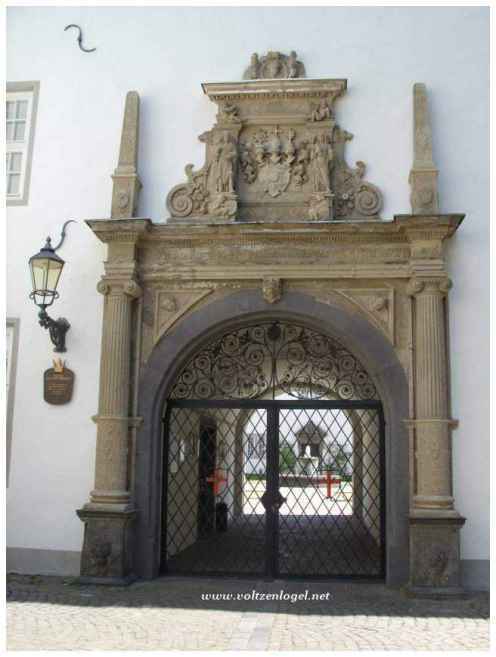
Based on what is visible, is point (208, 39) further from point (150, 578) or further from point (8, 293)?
point (150, 578)

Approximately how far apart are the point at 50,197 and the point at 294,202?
285 cm

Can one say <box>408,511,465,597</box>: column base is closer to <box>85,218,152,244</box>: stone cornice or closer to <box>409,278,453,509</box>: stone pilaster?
<box>409,278,453,509</box>: stone pilaster

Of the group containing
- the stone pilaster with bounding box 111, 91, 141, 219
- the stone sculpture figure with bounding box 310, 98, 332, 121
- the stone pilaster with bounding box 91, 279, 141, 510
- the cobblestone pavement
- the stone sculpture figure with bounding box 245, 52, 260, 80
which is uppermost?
the stone sculpture figure with bounding box 245, 52, 260, 80

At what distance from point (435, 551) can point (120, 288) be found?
4168mm

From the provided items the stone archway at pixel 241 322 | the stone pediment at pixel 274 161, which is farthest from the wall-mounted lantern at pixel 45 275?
the stone pediment at pixel 274 161

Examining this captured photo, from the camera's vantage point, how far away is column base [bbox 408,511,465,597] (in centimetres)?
692

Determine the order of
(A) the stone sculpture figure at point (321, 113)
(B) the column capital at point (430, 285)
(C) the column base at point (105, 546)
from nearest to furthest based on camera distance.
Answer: (C) the column base at point (105, 546)
(B) the column capital at point (430, 285)
(A) the stone sculpture figure at point (321, 113)

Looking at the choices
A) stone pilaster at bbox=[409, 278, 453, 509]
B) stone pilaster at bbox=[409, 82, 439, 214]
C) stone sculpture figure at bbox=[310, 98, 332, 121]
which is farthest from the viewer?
stone sculpture figure at bbox=[310, 98, 332, 121]

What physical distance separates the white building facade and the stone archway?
573 millimetres

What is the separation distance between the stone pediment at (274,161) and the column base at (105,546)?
10.7 ft

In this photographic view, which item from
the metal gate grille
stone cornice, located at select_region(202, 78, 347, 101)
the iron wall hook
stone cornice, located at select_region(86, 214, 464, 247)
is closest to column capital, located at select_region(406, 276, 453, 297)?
stone cornice, located at select_region(86, 214, 464, 247)

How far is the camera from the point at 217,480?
26.9 ft

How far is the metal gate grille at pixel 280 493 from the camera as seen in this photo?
25.7 feet

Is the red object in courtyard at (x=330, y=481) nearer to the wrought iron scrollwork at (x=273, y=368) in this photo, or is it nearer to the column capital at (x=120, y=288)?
the wrought iron scrollwork at (x=273, y=368)
